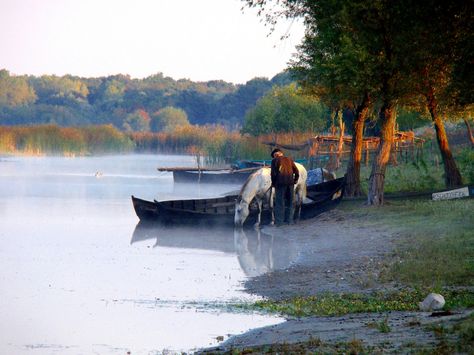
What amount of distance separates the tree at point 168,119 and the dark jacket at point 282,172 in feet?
440

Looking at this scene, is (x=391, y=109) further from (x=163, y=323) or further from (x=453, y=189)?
(x=163, y=323)

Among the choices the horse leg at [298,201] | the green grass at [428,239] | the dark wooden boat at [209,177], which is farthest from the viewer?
the dark wooden boat at [209,177]

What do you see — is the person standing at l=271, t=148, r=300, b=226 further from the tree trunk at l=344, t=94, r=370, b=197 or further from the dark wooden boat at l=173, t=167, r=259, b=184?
the dark wooden boat at l=173, t=167, r=259, b=184

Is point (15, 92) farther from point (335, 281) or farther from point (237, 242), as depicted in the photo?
point (335, 281)

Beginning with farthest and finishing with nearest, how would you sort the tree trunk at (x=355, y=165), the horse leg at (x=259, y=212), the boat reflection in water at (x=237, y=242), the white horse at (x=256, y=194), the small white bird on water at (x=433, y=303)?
the tree trunk at (x=355, y=165), the horse leg at (x=259, y=212), the white horse at (x=256, y=194), the boat reflection in water at (x=237, y=242), the small white bird on water at (x=433, y=303)

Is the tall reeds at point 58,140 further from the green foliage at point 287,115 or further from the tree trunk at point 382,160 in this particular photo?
the tree trunk at point 382,160

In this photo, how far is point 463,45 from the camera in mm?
22031

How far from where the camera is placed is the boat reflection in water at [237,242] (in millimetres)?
22141

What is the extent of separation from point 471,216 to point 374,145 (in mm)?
29518

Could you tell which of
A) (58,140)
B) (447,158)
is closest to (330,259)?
(447,158)

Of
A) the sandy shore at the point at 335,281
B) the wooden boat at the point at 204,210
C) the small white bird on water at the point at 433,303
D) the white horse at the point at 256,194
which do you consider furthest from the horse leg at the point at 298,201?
the small white bird on water at the point at 433,303

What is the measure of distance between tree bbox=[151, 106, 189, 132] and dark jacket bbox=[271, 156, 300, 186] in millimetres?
134253

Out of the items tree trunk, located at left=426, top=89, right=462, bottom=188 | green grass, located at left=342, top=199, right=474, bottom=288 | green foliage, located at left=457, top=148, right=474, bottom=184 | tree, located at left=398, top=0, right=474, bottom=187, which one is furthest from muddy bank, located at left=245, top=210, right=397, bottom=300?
green foliage, located at left=457, top=148, right=474, bottom=184

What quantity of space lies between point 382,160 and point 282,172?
139 inches
